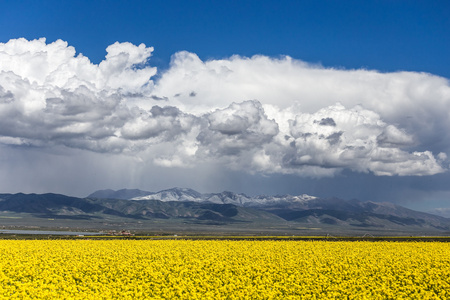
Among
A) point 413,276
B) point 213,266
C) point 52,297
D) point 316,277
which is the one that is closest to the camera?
point 52,297

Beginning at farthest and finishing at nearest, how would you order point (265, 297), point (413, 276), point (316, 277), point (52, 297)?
point (413, 276), point (316, 277), point (265, 297), point (52, 297)

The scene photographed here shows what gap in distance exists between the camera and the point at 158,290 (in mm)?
25516

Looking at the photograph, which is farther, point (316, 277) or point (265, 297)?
point (316, 277)

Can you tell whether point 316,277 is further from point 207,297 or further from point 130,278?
point 130,278

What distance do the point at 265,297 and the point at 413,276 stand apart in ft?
53.1

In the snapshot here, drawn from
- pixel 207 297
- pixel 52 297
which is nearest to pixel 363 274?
pixel 207 297

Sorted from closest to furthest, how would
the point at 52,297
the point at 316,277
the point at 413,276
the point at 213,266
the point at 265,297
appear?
the point at 52,297 → the point at 265,297 → the point at 316,277 → the point at 413,276 → the point at 213,266

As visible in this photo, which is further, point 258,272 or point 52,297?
point 258,272

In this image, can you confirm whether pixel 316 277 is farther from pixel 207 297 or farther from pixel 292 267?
pixel 207 297

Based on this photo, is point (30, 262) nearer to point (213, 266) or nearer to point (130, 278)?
point (130, 278)

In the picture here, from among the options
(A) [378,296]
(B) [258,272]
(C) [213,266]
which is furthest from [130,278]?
(A) [378,296]

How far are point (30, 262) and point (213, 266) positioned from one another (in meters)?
14.8

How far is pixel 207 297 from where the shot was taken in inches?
912

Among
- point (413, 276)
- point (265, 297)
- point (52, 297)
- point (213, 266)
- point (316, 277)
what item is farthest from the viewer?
point (213, 266)
